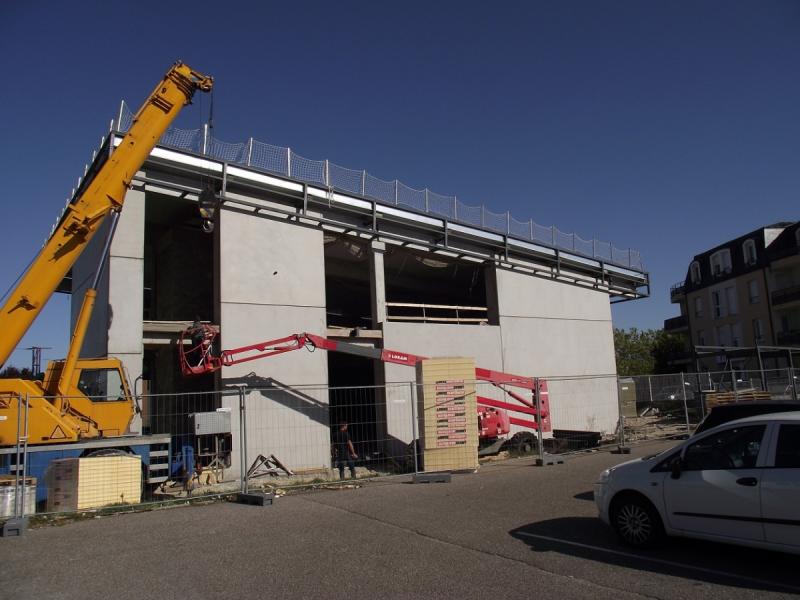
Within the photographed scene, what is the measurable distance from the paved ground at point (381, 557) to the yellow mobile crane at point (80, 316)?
3489 mm

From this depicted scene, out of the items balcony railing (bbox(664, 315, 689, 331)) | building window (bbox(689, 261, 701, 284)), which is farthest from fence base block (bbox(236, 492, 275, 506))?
balcony railing (bbox(664, 315, 689, 331))

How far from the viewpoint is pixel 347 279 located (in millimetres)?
25047

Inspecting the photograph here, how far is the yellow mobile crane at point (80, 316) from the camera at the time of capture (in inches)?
481

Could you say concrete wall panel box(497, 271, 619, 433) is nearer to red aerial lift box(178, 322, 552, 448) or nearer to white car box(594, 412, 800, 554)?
red aerial lift box(178, 322, 552, 448)

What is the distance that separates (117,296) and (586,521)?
40.9 feet

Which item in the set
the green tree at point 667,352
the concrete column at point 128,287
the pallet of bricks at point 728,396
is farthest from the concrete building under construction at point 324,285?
the green tree at point 667,352

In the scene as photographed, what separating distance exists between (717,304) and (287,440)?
143 feet

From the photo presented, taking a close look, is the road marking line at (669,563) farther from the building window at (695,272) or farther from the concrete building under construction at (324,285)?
the building window at (695,272)

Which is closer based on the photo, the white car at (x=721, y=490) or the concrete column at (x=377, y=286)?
the white car at (x=721, y=490)

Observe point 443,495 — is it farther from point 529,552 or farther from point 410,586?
point 410,586

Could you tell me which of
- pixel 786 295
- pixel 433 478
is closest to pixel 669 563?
pixel 433 478

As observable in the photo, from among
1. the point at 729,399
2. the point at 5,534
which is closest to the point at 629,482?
the point at 5,534

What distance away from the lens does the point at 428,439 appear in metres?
14.4

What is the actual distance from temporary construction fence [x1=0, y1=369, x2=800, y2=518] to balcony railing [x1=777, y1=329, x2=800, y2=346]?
72.6ft
